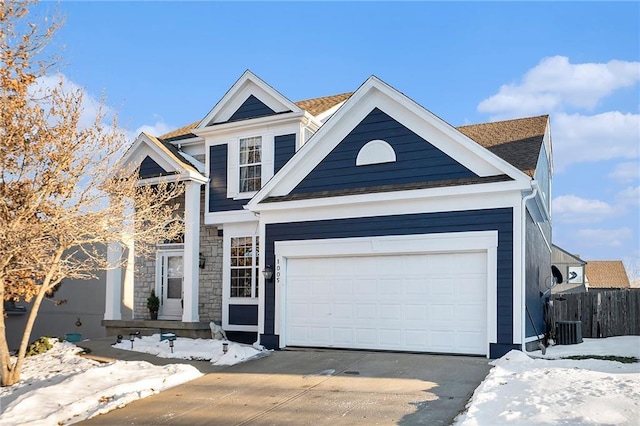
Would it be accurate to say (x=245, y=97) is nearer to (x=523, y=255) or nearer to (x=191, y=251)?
(x=191, y=251)

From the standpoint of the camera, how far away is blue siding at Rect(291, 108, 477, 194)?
12047 mm

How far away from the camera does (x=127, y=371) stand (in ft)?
36.5

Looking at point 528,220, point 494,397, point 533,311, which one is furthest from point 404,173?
point 494,397

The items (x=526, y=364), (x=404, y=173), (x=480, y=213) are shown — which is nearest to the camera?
(x=526, y=364)

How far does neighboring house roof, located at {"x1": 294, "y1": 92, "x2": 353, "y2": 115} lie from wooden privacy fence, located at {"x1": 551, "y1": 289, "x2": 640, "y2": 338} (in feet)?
26.8

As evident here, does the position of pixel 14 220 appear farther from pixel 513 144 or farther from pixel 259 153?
pixel 513 144

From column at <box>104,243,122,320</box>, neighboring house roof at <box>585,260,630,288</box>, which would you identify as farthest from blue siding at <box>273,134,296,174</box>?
neighboring house roof at <box>585,260,630,288</box>

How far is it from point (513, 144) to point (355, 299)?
5.18m

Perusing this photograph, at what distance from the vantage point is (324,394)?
9.05 m

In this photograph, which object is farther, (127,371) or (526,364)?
(127,371)

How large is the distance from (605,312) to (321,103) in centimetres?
969

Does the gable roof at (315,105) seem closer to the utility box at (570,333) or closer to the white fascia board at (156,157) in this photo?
the white fascia board at (156,157)

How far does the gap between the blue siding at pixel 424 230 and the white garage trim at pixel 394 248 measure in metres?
0.10

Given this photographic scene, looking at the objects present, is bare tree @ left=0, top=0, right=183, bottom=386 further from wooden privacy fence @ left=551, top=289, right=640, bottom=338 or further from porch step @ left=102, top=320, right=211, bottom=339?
wooden privacy fence @ left=551, top=289, right=640, bottom=338
